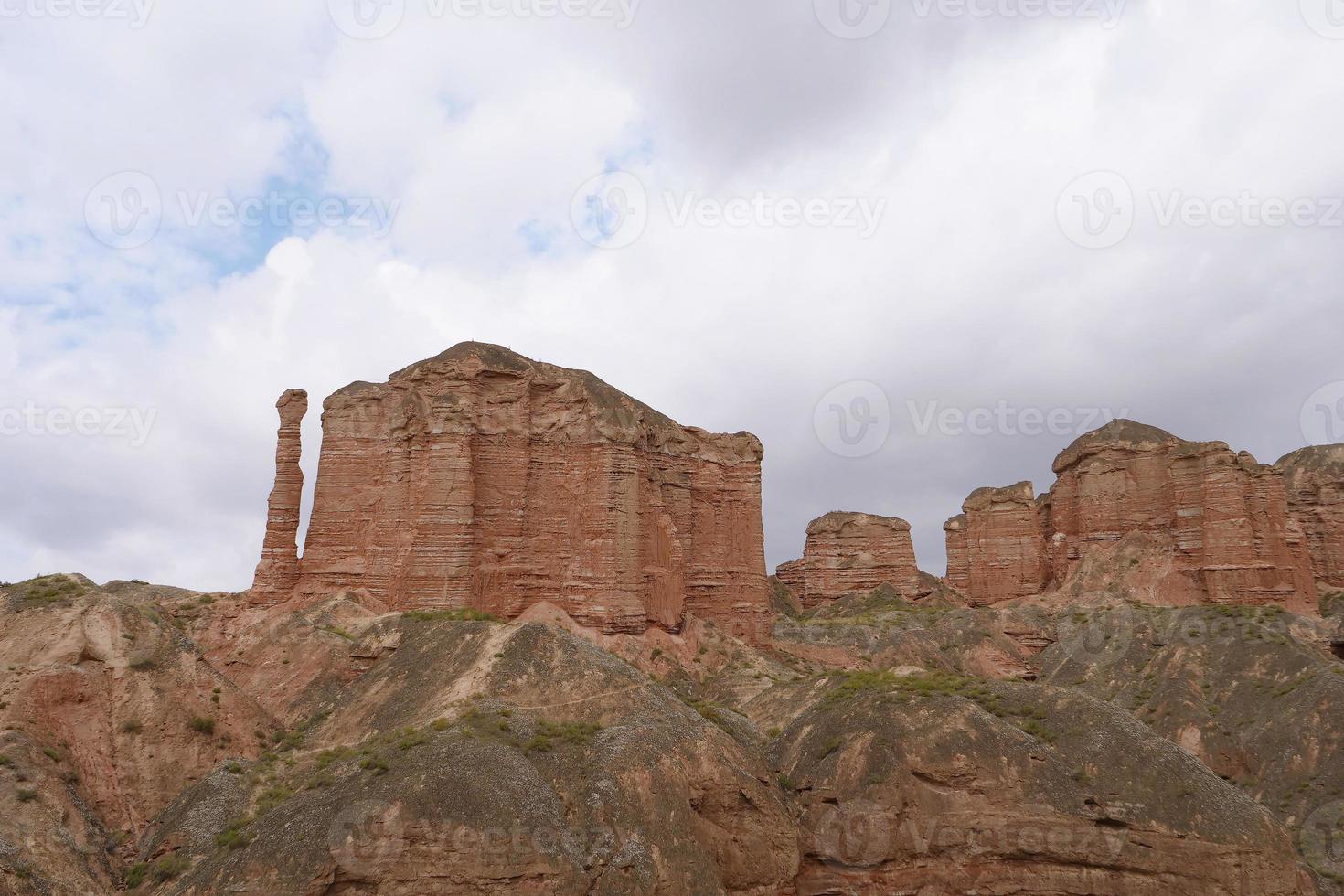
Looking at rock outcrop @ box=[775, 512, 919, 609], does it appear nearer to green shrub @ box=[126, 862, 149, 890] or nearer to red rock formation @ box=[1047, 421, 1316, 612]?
red rock formation @ box=[1047, 421, 1316, 612]

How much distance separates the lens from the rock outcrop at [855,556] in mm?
83375

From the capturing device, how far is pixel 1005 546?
7569cm

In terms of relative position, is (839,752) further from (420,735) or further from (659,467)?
(659,467)

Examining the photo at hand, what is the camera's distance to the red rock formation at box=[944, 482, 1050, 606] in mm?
74375

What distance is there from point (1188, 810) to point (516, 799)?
20737 mm

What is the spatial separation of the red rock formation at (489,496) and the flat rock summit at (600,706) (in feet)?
0.52

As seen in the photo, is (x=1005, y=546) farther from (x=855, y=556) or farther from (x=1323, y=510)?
(x=1323, y=510)

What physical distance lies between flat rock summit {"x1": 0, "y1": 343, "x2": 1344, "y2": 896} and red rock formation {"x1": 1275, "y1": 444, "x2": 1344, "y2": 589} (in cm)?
1430

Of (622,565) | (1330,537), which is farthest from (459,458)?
(1330,537)
